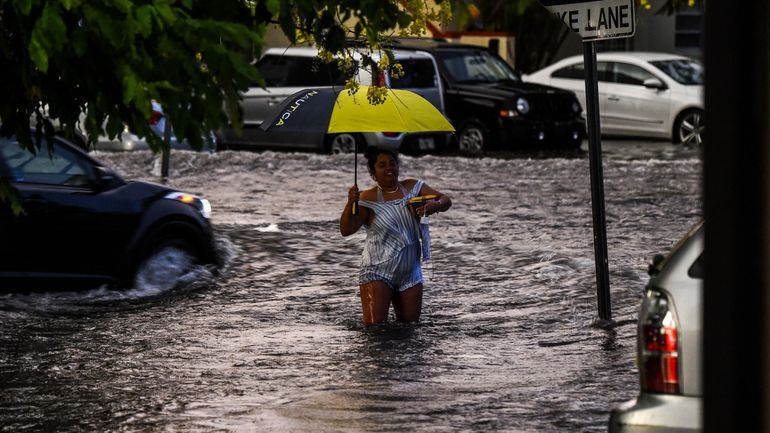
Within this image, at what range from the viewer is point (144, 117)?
252 inches

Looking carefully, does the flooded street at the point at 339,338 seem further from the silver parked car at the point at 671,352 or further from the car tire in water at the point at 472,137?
the car tire in water at the point at 472,137

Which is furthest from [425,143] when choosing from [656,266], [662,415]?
[662,415]

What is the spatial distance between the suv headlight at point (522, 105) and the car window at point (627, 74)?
10.4ft

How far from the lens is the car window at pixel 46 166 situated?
12.0 metres

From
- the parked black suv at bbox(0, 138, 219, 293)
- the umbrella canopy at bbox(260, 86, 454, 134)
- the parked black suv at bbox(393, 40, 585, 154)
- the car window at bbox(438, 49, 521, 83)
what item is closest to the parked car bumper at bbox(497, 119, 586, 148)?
the parked black suv at bbox(393, 40, 585, 154)

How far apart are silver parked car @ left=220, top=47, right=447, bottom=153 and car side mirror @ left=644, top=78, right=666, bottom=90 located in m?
4.02

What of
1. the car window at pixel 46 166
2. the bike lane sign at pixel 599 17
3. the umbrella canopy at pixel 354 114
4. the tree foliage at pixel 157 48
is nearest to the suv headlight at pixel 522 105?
the car window at pixel 46 166

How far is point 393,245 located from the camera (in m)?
10.7

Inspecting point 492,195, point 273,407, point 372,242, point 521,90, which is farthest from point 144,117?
point 521,90

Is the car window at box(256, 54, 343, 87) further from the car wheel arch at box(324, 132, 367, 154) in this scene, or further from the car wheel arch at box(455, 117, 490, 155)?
the car wheel arch at box(455, 117, 490, 155)

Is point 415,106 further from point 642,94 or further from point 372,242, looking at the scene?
point 642,94

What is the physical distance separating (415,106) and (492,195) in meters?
Answer: 9.50

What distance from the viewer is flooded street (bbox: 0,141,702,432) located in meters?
8.55

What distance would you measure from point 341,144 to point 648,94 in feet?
18.5
